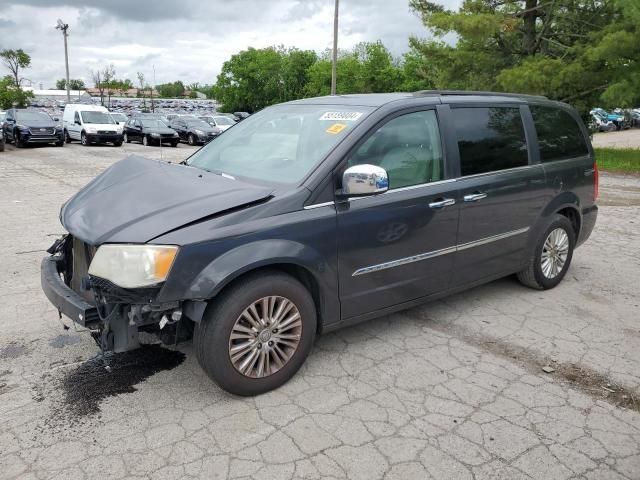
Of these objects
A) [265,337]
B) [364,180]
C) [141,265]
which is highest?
[364,180]

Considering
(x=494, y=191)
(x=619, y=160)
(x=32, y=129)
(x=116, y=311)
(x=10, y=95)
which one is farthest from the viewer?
(x=10, y=95)

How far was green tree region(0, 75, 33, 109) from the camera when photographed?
Answer: 4869cm

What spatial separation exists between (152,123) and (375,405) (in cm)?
2539

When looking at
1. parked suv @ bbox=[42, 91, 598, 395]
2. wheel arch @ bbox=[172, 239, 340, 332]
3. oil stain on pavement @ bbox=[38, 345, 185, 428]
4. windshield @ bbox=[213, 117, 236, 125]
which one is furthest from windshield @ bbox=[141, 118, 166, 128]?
wheel arch @ bbox=[172, 239, 340, 332]

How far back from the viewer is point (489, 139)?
4.40 metres

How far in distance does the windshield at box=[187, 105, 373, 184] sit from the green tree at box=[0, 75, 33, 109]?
2102 inches

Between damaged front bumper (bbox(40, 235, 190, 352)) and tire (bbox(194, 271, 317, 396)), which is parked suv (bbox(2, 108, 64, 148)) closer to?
damaged front bumper (bbox(40, 235, 190, 352))

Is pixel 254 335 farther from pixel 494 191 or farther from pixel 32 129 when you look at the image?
pixel 32 129

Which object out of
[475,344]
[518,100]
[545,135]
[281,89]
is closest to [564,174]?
[545,135]

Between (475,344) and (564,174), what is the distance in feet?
6.59

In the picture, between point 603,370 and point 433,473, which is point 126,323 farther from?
point 603,370

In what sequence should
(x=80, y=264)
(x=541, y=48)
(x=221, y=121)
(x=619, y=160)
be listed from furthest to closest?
(x=221, y=121) < (x=541, y=48) < (x=619, y=160) < (x=80, y=264)

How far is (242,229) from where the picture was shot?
304 centimetres

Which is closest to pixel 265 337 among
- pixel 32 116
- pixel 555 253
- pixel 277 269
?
pixel 277 269
